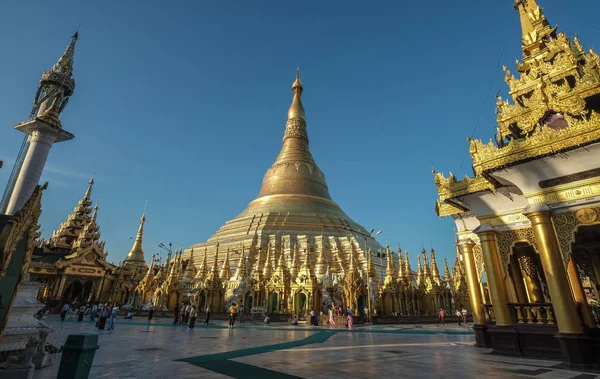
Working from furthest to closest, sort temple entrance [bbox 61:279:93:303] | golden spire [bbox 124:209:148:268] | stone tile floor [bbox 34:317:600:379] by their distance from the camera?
golden spire [bbox 124:209:148:268]
temple entrance [bbox 61:279:93:303]
stone tile floor [bbox 34:317:600:379]

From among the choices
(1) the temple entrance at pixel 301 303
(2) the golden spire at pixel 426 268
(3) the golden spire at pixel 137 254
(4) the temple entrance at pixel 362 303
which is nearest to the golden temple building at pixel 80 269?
(3) the golden spire at pixel 137 254

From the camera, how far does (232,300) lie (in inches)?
1151

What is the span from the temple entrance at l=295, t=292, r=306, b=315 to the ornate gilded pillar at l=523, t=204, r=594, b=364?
21.8 metres

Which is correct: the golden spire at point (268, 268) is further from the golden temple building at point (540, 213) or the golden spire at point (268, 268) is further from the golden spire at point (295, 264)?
the golden temple building at point (540, 213)

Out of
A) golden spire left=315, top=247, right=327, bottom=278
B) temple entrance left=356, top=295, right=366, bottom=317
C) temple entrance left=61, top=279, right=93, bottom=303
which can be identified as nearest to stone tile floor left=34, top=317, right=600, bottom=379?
temple entrance left=356, top=295, right=366, bottom=317

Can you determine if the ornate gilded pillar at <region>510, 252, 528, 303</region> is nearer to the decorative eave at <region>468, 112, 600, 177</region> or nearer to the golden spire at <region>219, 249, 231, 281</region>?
the decorative eave at <region>468, 112, 600, 177</region>

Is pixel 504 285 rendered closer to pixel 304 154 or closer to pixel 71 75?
pixel 71 75

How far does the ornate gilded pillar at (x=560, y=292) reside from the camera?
6.84 metres

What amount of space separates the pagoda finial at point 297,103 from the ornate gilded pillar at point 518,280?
157 ft

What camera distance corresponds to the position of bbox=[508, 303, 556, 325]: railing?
8.20 metres

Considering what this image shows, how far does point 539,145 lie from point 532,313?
4515 millimetres

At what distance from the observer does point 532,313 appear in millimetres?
8641

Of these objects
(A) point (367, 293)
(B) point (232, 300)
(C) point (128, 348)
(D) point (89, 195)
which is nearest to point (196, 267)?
(B) point (232, 300)

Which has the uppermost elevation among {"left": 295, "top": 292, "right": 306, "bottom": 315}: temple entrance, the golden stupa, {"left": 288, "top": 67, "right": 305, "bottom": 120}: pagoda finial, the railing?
{"left": 288, "top": 67, "right": 305, "bottom": 120}: pagoda finial
